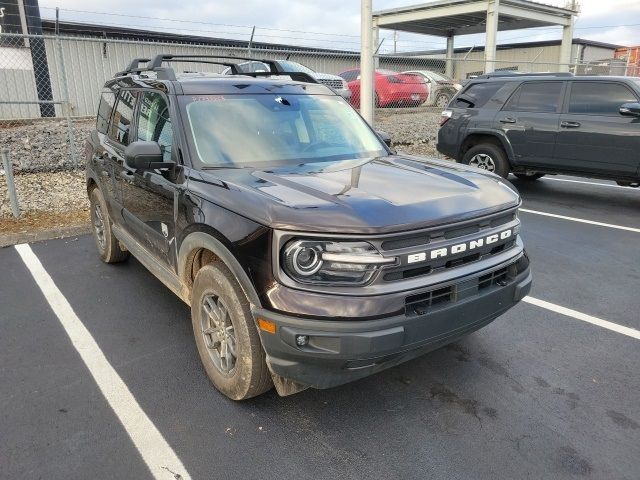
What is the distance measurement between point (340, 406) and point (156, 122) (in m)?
2.42

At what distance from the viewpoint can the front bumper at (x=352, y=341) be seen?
233 centimetres

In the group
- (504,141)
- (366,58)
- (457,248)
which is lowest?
(504,141)

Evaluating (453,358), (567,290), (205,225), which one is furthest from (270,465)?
(567,290)

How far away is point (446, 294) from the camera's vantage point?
2.59 metres

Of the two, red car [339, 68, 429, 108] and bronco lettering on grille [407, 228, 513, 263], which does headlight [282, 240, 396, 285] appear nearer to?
bronco lettering on grille [407, 228, 513, 263]

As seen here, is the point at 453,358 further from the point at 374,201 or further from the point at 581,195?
the point at 581,195

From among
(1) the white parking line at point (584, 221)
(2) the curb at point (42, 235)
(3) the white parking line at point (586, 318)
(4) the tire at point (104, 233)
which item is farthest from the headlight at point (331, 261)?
(1) the white parking line at point (584, 221)

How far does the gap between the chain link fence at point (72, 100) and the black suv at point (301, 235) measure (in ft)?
5.36

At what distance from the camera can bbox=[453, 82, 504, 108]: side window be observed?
8.70m

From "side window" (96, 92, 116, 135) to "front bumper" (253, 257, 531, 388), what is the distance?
336 cm

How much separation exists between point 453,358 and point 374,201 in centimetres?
150

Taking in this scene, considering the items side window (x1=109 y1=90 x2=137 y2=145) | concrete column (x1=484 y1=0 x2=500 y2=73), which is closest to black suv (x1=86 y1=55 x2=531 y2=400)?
side window (x1=109 y1=90 x2=137 y2=145)

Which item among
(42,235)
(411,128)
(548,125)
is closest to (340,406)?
(42,235)

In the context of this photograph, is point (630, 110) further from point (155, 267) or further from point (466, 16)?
point (466, 16)
